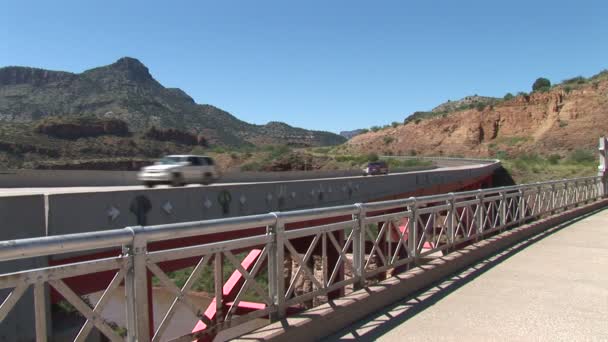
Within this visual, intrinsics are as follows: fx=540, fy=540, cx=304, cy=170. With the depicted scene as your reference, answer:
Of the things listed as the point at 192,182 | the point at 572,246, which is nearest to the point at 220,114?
the point at 192,182

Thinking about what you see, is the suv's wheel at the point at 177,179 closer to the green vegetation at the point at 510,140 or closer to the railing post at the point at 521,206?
the railing post at the point at 521,206

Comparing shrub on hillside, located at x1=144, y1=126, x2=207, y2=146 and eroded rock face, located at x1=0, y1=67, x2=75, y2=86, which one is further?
eroded rock face, located at x1=0, y1=67, x2=75, y2=86

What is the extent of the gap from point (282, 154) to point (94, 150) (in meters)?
23.1

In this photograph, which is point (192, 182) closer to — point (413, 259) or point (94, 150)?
point (413, 259)

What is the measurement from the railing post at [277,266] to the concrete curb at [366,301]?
16 cm

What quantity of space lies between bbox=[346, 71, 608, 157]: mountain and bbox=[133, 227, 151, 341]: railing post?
72.8 m

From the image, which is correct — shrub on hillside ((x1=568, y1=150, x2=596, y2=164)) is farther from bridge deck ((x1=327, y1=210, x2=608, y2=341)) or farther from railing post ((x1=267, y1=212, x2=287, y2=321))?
railing post ((x1=267, y1=212, x2=287, y2=321))

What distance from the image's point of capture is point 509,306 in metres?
6.78

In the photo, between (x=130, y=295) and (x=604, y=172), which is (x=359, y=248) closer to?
(x=130, y=295)

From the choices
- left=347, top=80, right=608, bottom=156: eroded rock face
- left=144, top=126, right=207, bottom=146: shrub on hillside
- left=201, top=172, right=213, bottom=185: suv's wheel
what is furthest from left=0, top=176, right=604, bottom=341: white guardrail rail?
left=144, top=126, right=207, bottom=146: shrub on hillside

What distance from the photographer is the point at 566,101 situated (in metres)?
81.1

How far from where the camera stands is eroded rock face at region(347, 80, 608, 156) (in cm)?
7350

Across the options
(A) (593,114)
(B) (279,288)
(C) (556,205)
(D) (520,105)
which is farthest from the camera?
(D) (520,105)

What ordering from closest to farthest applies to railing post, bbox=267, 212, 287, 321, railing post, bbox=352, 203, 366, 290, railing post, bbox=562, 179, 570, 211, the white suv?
railing post, bbox=267, 212, 287, 321
railing post, bbox=352, 203, 366, 290
railing post, bbox=562, 179, 570, 211
the white suv
